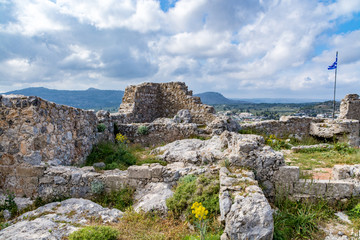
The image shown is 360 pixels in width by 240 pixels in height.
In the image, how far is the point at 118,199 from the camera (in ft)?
18.1

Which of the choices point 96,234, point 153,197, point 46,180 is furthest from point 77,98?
point 96,234

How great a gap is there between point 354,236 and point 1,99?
8.68m

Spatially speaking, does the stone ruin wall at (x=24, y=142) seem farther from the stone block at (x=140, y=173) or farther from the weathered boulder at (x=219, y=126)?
the weathered boulder at (x=219, y=126)

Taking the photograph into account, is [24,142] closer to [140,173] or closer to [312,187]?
[140,173]

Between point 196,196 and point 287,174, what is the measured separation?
2.32m

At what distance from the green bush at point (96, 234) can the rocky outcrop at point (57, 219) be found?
0.37 m

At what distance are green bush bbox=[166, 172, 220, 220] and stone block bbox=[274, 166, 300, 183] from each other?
1574 mm

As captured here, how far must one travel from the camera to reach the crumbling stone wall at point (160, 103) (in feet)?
50.6

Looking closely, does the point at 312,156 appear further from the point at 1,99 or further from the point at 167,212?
the point at 1,99

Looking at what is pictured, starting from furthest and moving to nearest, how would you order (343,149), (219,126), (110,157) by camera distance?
(219,126) < (343,149) < (110,157)

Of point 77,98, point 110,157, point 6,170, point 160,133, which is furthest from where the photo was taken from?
point 77,98

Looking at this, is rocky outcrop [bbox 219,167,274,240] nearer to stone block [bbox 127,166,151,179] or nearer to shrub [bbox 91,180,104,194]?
stone block [bbox 127,166,151,179]

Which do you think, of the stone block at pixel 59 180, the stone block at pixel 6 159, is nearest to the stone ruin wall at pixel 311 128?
the stone block at pixel 59 180

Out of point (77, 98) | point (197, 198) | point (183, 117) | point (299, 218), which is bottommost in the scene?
point (299, 218)
